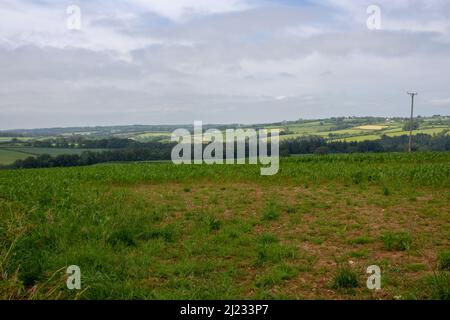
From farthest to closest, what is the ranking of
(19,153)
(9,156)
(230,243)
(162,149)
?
(19,153), (162,149), (9,156), (230,243)

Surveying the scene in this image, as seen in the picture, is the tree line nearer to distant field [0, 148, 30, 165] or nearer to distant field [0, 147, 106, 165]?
distant field [0, 148, 30, 165]

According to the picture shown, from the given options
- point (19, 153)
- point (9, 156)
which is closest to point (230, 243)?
point (9, 156)

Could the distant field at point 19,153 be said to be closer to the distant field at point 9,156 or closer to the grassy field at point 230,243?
the distant field at point 9,156

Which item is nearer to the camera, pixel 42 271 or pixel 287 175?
pixel 42 271

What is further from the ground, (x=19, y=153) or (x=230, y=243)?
(x=230, y=243)

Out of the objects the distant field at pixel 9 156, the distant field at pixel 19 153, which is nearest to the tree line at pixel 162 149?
the distant field at pixel 9 156

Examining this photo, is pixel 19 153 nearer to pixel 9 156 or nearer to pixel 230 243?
pixel 9 156

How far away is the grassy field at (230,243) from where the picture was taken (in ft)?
16.2

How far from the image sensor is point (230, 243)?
7.06m

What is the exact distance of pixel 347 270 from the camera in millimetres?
5188

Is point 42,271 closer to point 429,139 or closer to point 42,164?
point 42,164

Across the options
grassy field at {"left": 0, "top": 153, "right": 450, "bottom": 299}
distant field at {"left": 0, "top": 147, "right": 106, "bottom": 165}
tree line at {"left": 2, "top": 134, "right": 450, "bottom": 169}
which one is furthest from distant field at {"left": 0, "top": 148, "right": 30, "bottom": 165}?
grassy field at {"left": 0, "top": 153, "right": 450, "bottom": 299}
